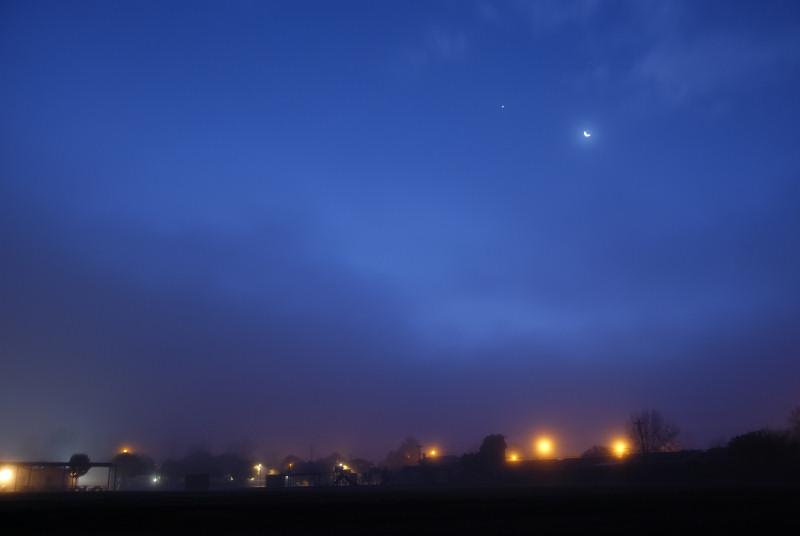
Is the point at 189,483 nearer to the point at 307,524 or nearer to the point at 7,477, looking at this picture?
the point at 7,477

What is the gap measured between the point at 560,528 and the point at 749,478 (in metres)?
44.5

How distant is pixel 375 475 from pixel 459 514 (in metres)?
82.3

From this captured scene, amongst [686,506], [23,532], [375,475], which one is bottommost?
[375,475]

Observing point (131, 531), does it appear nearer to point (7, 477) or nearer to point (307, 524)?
point (307, 524)

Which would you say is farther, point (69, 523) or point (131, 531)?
point (69, 523)

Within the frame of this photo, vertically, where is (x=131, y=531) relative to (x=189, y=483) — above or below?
above

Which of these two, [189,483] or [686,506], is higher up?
[686,506]

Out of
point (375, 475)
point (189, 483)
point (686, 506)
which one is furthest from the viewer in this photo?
point (375, 475)

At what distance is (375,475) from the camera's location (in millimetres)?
89438

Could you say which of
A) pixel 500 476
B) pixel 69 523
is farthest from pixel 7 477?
pixel 69 523

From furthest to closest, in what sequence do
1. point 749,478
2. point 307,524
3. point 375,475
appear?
1. point 375,475
2. point 749,478
3. point 307,524

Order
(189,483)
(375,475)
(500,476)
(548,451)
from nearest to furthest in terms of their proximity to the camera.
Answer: (189,483)
(500,476)
(375,475)
(548,451)

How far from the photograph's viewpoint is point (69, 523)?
11898mm

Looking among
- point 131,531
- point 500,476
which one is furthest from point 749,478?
point 131,531
